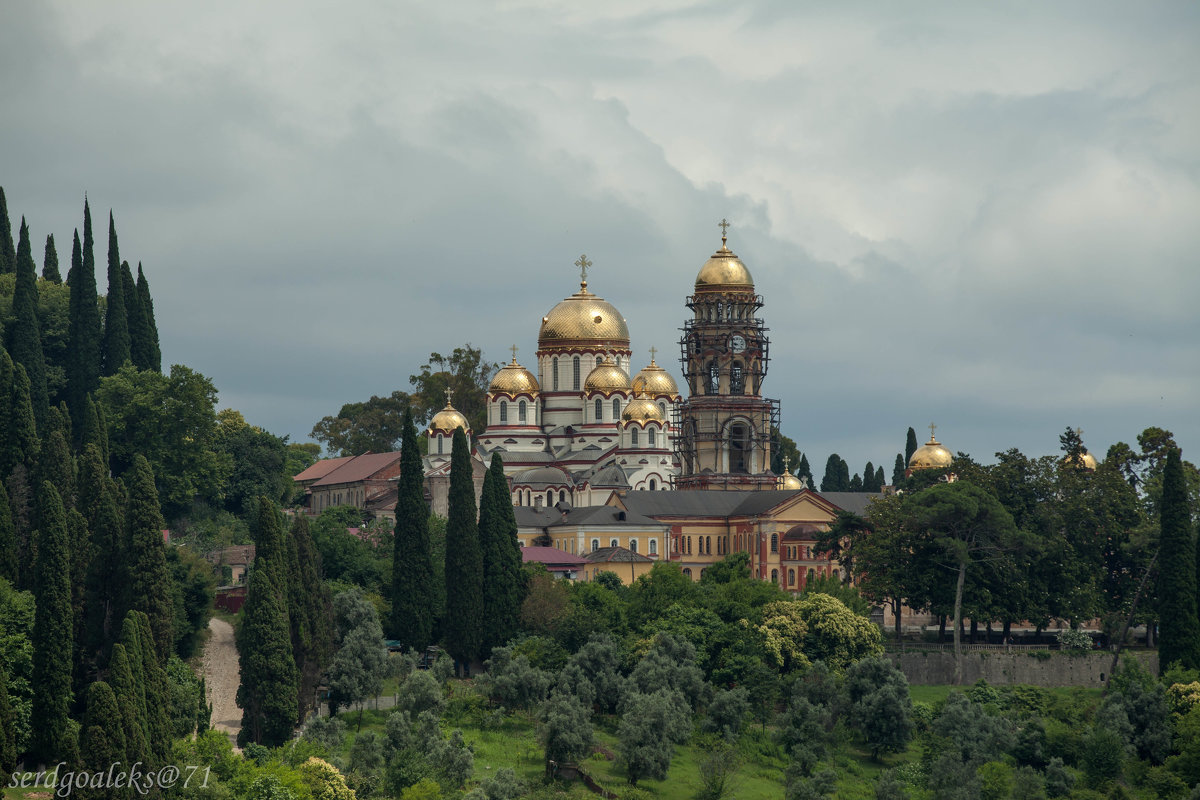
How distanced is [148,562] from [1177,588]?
32.6 meters

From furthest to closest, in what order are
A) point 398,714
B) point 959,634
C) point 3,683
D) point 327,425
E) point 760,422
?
point 327,425, point 760,422, point 959,634, point 398,714, point 3,683

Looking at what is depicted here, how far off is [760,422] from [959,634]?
30.6 meters

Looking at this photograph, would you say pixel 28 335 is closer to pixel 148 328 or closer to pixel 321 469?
pixel 148 328

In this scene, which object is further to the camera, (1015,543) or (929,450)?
(929,450)

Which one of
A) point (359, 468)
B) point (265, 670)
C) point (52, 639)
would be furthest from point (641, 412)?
point (52, 639)

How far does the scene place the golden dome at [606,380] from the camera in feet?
323

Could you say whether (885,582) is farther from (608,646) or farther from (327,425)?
(327,425)

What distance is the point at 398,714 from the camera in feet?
158

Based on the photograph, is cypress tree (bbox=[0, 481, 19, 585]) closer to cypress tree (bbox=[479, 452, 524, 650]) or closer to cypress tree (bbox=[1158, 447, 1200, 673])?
cypress tree (bbox=[479, 452, 524, 650])

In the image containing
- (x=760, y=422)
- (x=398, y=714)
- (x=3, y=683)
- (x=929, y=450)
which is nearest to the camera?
(x=3, y=683)

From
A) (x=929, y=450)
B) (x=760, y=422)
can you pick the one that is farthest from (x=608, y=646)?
(x=929, y=450)

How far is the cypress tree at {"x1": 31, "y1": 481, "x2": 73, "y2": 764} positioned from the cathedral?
46088 mm

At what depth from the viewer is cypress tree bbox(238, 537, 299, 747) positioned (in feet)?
158

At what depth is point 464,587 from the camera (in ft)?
197
